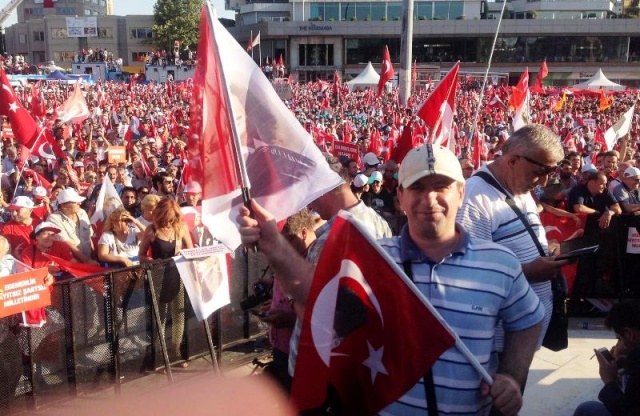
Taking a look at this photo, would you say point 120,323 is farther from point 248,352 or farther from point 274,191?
point 274,191

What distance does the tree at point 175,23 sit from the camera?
7581cm

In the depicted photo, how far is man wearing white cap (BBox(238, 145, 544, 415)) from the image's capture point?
213cm

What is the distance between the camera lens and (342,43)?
68.3m

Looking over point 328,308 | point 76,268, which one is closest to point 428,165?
point 328,308

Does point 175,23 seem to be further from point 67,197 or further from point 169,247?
point 169,247

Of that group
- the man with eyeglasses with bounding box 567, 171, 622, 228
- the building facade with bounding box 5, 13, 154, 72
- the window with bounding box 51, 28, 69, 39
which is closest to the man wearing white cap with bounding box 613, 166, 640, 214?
the man with eyeglasses with bounding box 567, 171, 622, 228

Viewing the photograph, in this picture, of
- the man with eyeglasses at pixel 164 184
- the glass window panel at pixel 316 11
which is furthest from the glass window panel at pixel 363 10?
the man with eyeglasses at pixel 164 184

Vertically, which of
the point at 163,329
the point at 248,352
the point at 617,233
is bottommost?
the point at 248,352

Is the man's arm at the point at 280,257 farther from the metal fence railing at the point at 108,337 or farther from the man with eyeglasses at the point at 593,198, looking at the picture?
the man with eyeglasses at the point at 593,198

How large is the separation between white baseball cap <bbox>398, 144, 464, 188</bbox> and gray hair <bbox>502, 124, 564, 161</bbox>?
107 centimetres

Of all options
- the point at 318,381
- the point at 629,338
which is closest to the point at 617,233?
the point at 629,338

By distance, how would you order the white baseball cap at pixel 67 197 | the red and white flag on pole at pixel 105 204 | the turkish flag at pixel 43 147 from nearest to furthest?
the white baseball cap at pixel 67 197
the red and white flag on pole at pixel 105 204
the turkish flag at pixel 43 147

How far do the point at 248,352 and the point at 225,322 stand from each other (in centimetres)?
39

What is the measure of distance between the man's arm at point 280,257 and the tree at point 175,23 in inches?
2990
